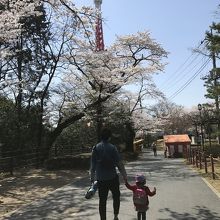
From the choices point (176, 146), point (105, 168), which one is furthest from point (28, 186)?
point (176, 146)

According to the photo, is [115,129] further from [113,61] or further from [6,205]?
[6,205]

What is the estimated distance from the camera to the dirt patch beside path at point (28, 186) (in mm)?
12520

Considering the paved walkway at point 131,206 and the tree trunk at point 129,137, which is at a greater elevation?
the tree trunk at point 129,137

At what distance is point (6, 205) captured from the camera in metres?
12.0

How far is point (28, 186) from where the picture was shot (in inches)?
642

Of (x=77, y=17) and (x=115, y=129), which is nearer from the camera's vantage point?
(x=77, y=17)

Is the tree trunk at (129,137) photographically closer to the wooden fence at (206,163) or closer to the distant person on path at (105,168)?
the wooden fence at (206,163)

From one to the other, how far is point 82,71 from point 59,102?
12.0 ft

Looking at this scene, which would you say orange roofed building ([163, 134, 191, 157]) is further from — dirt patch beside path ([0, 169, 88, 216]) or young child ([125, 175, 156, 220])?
young child ([125, 175, 156, 220])

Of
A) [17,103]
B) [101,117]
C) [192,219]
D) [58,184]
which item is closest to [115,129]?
[101,117]

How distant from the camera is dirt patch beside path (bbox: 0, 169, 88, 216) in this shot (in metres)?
12.5

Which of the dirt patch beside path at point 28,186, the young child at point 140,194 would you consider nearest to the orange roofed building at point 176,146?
the dirt patch beside path at point 28,186

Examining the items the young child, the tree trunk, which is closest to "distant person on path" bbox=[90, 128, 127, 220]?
the young child

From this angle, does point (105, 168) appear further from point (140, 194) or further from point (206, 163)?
point (206, 163)
